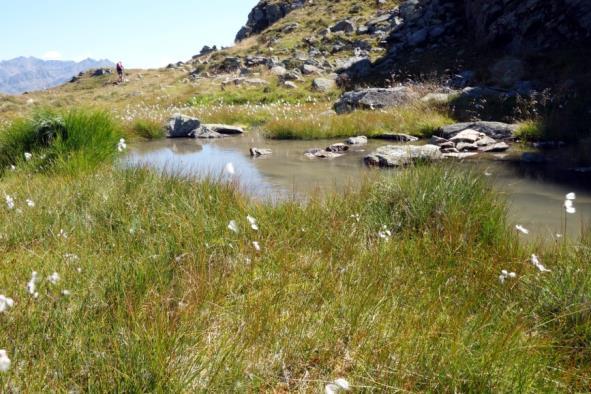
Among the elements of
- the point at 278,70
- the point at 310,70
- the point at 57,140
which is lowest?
the point at 57,140

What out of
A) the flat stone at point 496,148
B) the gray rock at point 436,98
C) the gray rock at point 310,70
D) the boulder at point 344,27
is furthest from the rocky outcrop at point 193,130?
the boulder at point 344,27

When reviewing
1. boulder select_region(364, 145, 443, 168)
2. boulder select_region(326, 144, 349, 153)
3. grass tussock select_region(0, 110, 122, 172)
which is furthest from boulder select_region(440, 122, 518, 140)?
grass tussock select_region(0, 110, 122, 172)

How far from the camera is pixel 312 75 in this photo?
98.1 feet

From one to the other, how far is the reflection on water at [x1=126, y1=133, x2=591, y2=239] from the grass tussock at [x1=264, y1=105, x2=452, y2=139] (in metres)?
0.72

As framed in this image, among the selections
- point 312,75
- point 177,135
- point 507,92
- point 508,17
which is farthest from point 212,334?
point 312,75

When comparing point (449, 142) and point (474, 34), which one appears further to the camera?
point (474, 34)

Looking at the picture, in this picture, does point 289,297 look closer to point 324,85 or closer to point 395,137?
point 395,137

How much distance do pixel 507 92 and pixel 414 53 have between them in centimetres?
1113

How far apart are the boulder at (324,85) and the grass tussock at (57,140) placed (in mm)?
16993

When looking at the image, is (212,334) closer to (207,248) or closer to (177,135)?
(207,248)

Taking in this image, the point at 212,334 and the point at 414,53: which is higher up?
the point at 414,53

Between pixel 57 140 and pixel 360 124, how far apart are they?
8.59 metres

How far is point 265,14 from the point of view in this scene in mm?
59312

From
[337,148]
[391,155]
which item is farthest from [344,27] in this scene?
[391,155]
